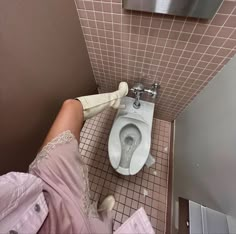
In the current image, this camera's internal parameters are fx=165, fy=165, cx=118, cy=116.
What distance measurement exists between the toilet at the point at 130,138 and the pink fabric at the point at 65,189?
454 millimetres

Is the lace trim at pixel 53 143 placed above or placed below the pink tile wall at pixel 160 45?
below

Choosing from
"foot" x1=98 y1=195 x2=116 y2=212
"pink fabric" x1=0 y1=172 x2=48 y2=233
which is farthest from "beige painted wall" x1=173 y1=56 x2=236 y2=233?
"pink fabric" x1=0 y1=172 x2=48 y2=233

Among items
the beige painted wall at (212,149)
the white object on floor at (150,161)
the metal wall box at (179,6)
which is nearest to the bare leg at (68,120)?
the metal wall box at (179,6)

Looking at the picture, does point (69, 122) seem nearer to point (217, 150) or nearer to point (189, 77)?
point (217, 150)

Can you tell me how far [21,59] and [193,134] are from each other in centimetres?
106

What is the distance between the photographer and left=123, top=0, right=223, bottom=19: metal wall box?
0.66 metres

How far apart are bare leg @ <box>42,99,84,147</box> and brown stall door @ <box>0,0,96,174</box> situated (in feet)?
0.49

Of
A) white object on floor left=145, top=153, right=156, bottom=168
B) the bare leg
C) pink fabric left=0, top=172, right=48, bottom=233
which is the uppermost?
white object on floor left=145, top=153, right=156, bottom=168

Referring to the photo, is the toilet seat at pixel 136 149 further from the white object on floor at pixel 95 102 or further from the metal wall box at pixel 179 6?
the metal wall box at pixel 179 6

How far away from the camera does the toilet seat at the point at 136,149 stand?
110 cm

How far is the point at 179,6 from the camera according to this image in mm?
702

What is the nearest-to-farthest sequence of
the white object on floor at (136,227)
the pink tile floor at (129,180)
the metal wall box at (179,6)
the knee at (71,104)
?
the white object on floor at (136,227)
the metal wall box at (179,6)
the knee at (71,104)
the pink tile floor at (129,180)

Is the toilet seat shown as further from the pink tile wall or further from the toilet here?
the pink tile wall

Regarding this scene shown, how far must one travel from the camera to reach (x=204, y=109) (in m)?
1.02
